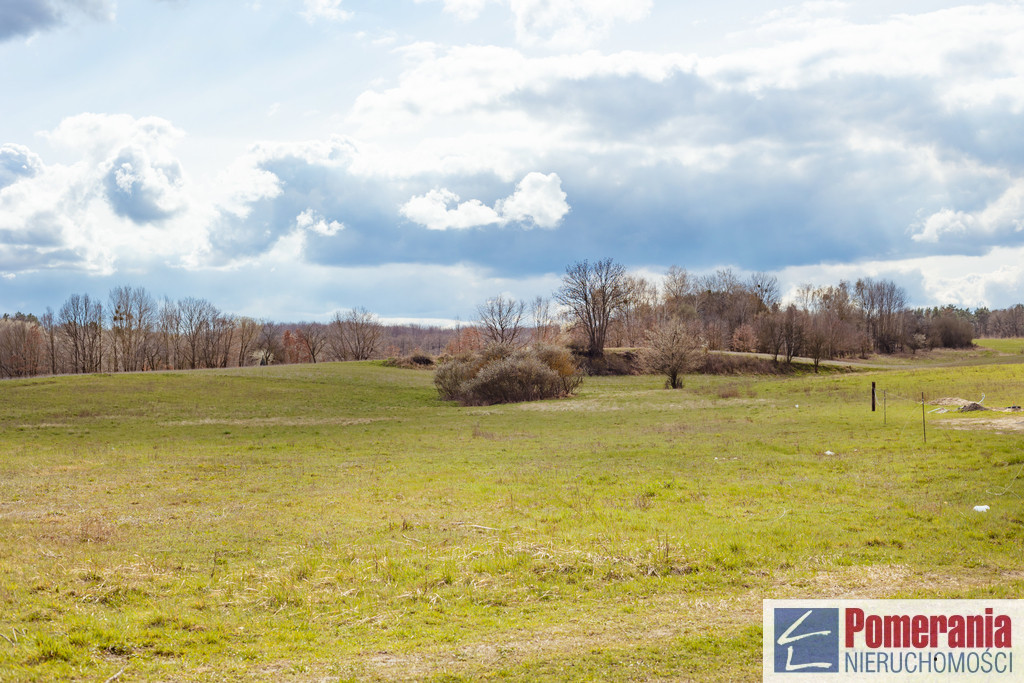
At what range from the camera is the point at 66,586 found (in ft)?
34.6

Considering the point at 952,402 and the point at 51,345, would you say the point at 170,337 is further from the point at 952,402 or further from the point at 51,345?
the point at 952,402

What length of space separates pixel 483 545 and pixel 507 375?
131ft

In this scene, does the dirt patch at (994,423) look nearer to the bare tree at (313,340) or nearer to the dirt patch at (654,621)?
the dirt patch at (654,621)

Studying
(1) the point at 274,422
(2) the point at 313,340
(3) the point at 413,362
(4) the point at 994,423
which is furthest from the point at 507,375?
(2) the point at 313,340

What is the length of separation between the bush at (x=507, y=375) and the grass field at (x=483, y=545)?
21.9 metres

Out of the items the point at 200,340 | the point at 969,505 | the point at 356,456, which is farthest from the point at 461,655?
the point at 200,340

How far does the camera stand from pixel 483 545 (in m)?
12.8

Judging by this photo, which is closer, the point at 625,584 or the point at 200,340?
the point at 625,584

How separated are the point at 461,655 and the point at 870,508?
1126 centimetres

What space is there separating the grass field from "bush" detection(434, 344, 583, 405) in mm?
21885

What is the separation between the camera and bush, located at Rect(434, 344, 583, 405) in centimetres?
5262

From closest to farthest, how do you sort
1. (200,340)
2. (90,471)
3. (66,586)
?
(66,586) < (90,471) < (200,340)

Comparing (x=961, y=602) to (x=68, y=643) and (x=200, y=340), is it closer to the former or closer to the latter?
(x=68, y=643)

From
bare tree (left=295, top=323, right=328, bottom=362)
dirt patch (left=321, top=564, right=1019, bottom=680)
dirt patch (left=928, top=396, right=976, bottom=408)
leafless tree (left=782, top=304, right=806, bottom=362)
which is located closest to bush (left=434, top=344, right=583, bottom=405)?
dirt patch (left=928, top=396, right=976, bottom=408)
